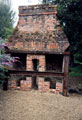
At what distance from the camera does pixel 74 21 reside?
865cm

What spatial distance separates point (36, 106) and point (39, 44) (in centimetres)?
276

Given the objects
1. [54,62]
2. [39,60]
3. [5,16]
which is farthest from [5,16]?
[39,60]

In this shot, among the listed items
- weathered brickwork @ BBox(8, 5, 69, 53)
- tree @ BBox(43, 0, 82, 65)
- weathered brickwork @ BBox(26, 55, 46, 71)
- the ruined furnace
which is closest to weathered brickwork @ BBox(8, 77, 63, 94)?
the ruined furnace

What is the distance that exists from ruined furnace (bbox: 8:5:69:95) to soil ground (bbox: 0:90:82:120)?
0.53 metres

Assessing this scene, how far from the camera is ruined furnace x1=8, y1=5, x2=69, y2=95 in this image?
5.94 meters

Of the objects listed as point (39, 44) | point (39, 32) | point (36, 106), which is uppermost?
point (39, 32)

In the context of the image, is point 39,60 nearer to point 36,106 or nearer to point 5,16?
point 36,106

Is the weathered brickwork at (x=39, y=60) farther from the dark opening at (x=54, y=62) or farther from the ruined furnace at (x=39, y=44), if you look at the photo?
the dark opening at (x=54, y=62)

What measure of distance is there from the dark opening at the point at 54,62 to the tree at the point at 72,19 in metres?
1.87

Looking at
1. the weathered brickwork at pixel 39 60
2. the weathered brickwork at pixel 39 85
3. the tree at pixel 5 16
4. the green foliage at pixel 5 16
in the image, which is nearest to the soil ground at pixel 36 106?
the weathered brickwork at pixel 39 85

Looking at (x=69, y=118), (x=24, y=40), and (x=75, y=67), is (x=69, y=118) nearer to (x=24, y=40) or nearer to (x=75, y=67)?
(x=24, y=40)

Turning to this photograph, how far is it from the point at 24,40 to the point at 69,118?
12.7 feet

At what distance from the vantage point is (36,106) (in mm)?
4570

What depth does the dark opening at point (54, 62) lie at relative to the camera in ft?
25.4
